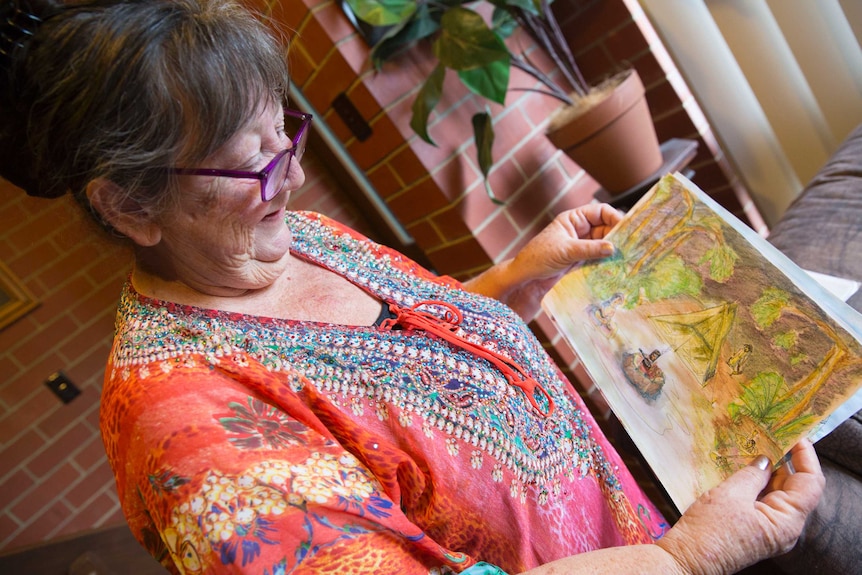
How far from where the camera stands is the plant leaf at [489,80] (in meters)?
1.46

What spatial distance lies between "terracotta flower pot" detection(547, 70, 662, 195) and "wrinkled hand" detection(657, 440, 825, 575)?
1027 mm

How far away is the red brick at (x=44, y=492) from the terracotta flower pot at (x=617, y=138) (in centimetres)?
182

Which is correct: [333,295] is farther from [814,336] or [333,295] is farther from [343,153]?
[343,153]

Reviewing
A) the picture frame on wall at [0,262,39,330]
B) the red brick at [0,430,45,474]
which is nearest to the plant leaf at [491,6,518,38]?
the picture frame on wall at [0,262,39,330]

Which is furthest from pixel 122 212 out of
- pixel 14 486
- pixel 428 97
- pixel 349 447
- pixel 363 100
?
pixel 14 486

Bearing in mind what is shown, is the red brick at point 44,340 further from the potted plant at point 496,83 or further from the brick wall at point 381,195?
the potted plant at point 496,83

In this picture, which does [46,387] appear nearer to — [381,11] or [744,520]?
[381,11]

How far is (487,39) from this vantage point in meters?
1.40

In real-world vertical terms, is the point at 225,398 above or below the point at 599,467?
above

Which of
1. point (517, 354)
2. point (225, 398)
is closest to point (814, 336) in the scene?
point (517, 354)

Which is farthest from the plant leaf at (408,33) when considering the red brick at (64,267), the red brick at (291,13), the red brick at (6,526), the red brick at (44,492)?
the red brick at (6,526)

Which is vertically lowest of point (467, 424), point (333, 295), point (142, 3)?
point (467, 424)

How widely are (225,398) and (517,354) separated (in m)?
0.45

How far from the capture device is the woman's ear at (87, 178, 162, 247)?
0.63 metres
